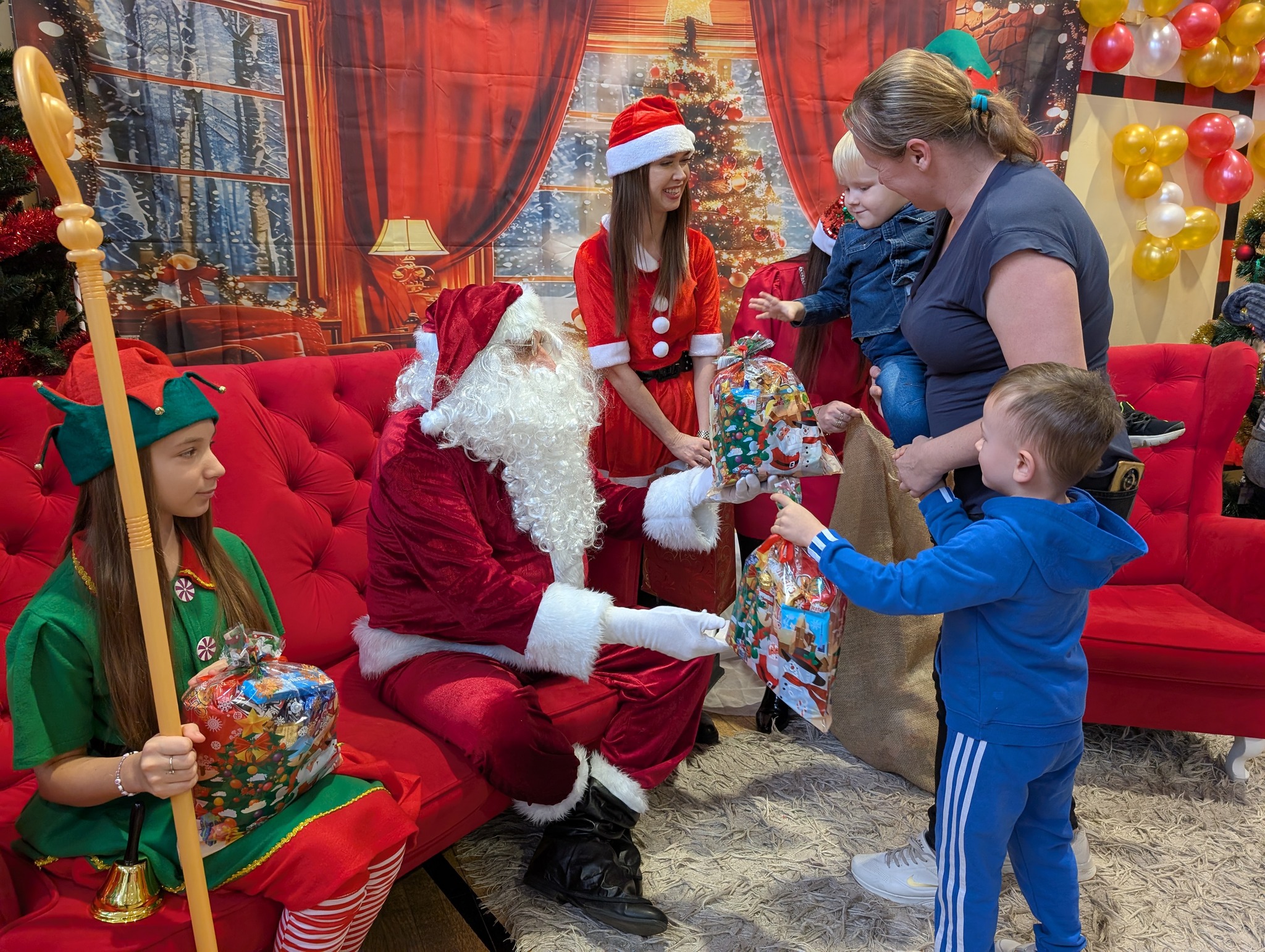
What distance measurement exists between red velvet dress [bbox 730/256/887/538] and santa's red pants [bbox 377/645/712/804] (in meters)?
0.78

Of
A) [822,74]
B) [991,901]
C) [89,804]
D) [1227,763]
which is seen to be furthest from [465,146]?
[1227,763]

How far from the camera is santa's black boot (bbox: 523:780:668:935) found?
6.25 ft

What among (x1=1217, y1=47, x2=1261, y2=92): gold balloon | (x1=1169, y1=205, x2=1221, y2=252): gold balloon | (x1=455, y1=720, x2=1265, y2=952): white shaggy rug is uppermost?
(x1=1217, y1=47, x2=1261, y2=92): gold balloon

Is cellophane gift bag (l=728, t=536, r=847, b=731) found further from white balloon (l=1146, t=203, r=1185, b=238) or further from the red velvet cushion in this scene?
white balloon (l=1146, t=203, r=1185, b=238)

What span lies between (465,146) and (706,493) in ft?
5.75

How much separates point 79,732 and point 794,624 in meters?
1.24

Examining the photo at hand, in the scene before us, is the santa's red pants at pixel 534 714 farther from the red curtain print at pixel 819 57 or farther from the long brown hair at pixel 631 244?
the red curtain print at pixel 819 57

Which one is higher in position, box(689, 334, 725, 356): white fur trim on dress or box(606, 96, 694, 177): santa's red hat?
box(606, 96, 694, 177): santa's red hat

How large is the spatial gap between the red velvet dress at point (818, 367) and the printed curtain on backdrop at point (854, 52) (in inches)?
26.9

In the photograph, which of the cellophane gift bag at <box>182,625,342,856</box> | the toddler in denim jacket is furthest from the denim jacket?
the cellophane gift bag at <box>182,625,342,856</box>

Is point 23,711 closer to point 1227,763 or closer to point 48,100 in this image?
point 48,100

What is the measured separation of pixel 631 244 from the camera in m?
2.53

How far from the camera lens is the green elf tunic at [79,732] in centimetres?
129

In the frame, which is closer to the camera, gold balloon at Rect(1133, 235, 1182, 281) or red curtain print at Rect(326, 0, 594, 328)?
red curtain print at Rect(326, 0, 594, 328)
